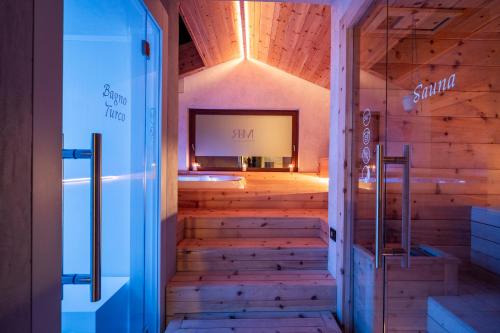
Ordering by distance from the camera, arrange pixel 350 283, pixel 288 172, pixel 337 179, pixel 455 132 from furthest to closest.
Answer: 1. pixel 288 172
2. pixel 337 179
3. pixel 350 283
4. pixel 455 132

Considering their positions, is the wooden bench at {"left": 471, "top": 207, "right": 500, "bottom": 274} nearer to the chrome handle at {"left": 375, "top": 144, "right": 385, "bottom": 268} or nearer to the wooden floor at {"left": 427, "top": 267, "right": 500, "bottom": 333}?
the wooden floor at {"left": 427, "top": 267, "right": 500, "bottom": 333}

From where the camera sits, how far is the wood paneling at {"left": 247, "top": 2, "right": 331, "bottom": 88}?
3495 mm

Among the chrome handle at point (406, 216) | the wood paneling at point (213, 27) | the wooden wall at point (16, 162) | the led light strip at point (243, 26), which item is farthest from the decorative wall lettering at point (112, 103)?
the led light strip at point (243, 26)

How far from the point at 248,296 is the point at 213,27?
4007 mm

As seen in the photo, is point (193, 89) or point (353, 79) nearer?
point (353, 79)

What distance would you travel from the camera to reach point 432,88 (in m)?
1.48

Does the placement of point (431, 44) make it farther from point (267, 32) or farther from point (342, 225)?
point (267, 32)

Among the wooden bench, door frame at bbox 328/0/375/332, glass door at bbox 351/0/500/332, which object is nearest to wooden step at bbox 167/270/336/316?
door frame at bbox 328/0/375/332

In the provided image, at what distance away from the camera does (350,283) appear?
5.99 feet

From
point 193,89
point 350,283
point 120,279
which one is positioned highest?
point 193,89

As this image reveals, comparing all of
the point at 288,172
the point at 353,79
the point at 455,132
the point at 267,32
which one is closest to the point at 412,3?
the point at 353,79

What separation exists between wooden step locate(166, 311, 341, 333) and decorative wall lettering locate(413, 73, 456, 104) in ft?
4.84

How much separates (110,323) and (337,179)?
1.65 meters

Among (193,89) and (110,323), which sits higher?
(193,89)
